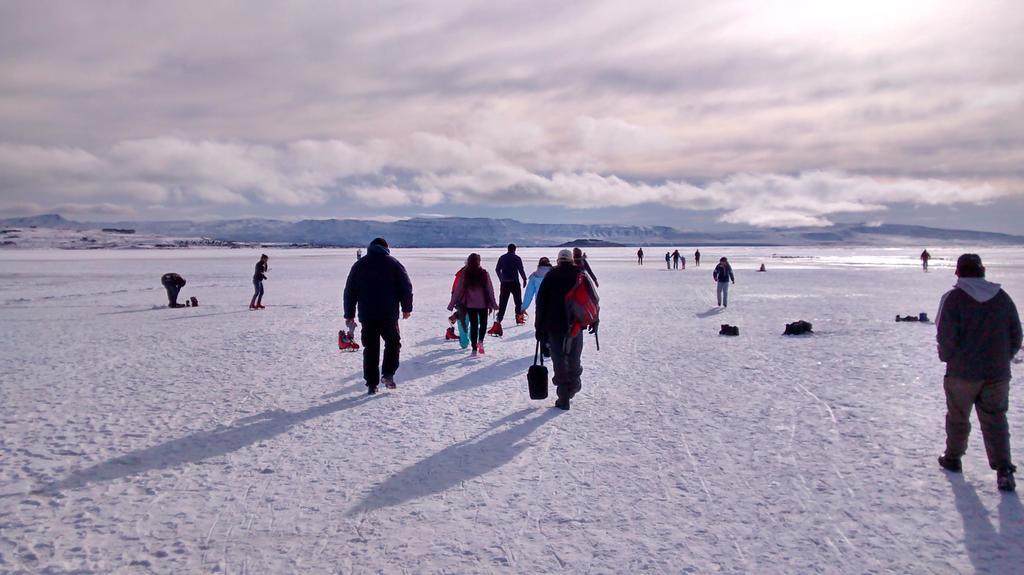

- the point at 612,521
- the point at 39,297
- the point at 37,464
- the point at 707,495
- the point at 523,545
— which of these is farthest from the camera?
the point at 39,297

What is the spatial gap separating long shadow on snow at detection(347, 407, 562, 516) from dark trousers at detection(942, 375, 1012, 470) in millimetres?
3383

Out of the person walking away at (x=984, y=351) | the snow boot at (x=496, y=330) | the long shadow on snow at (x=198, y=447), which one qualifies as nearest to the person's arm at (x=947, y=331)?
the person walking away at (x=984, y=351)

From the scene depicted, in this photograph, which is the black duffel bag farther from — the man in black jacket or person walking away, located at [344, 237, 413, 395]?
person walking away, located at [344, 237, 413, 395]

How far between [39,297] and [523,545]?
2469 centimetres

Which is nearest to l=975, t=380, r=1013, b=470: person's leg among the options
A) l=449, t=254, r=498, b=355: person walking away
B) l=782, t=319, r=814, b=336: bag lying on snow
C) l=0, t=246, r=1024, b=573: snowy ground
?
l=0, t=246, r=1024, b=573: snowy ground

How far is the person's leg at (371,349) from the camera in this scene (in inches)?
299

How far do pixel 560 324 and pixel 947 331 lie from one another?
3.51m

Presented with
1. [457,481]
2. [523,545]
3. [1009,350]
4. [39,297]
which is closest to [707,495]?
[523,545]

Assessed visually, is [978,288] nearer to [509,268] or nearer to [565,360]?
[565,360]

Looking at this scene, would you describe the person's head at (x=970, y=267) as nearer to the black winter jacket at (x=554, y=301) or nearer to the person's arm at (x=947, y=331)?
the person's arm at (x=947, y=331)

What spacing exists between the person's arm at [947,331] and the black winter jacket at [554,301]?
133 inches

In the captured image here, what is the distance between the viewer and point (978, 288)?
4.68m

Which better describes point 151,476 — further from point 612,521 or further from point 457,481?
point 612,521

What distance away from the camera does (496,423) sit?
6539mm
